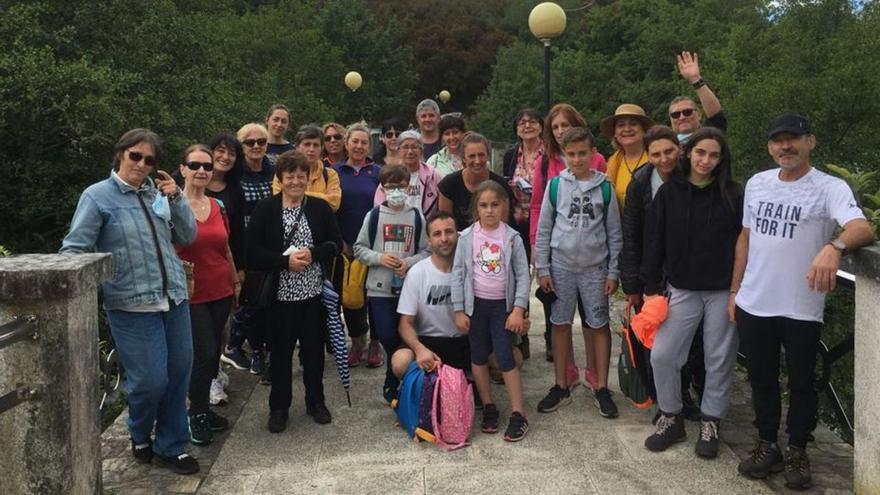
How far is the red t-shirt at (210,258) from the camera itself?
3.97m

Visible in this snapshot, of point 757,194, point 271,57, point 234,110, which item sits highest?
point 271,57

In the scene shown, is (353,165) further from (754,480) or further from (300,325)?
(754,480)

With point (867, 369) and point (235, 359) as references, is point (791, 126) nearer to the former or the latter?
point (867, 369)

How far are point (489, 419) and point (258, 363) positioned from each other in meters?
2.01

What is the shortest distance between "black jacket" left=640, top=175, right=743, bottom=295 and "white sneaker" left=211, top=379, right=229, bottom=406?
2.92 meters

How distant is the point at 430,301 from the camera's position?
4.47 m

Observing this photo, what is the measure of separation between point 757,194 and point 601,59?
20.3 m

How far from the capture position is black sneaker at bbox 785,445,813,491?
135 inches

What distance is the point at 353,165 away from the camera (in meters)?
5.59

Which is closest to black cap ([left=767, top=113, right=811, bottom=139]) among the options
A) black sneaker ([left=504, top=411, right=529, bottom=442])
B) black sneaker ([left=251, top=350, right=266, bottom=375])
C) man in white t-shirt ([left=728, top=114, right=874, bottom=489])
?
man in white t-shirt ([left=728, top=114, right=874, bottom=489])

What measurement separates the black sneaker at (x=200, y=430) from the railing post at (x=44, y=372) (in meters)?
1.18

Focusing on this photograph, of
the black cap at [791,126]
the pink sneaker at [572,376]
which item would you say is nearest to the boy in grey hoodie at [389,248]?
the pink sneaker at [572,376]

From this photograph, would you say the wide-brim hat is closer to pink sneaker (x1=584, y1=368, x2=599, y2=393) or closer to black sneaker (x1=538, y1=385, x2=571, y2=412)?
pink sneaker (x1=584, y1=368, x2=599, y2=393)

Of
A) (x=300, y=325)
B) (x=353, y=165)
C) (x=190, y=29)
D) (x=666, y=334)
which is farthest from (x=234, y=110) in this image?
(x=666, y=334)
